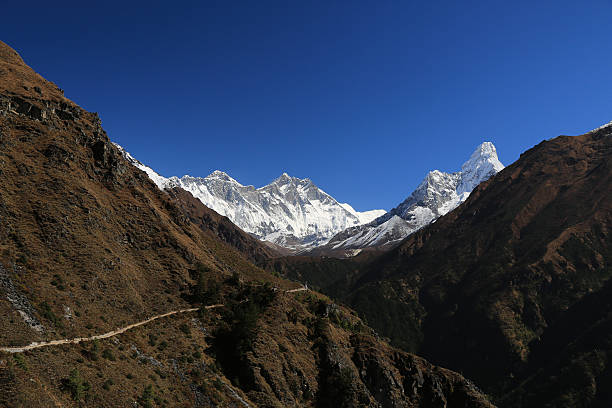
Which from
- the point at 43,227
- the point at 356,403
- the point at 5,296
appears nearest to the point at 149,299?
the point at 43,227

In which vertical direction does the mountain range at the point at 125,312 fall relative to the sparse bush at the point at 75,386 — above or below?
above

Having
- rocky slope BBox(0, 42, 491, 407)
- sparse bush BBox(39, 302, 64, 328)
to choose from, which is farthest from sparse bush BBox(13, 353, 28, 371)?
sparse bush BBox(39, 302, 64, 328)

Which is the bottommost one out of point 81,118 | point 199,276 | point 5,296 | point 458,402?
point 458,402

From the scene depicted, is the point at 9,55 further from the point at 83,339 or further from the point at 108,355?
the point at 108,355

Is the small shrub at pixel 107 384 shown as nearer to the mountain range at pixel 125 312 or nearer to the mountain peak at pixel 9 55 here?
the mountain range at pixel 125 312

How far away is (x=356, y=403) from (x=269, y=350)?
1938cm

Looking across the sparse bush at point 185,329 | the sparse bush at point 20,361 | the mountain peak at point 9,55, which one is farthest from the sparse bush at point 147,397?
the mountain peak at point 9,55

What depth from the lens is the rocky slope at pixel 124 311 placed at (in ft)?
147

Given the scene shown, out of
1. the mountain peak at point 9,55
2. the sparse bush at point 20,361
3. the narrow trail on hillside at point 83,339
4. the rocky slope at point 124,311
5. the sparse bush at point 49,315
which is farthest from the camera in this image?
the mountain peak at point 9,55

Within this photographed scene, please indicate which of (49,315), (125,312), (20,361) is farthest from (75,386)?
(125,312)

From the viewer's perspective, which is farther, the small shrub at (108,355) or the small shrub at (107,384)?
the small shrub at (108,355)

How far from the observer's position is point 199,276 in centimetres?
8219

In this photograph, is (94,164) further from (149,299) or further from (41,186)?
(149,299)

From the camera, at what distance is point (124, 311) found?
60.8m
